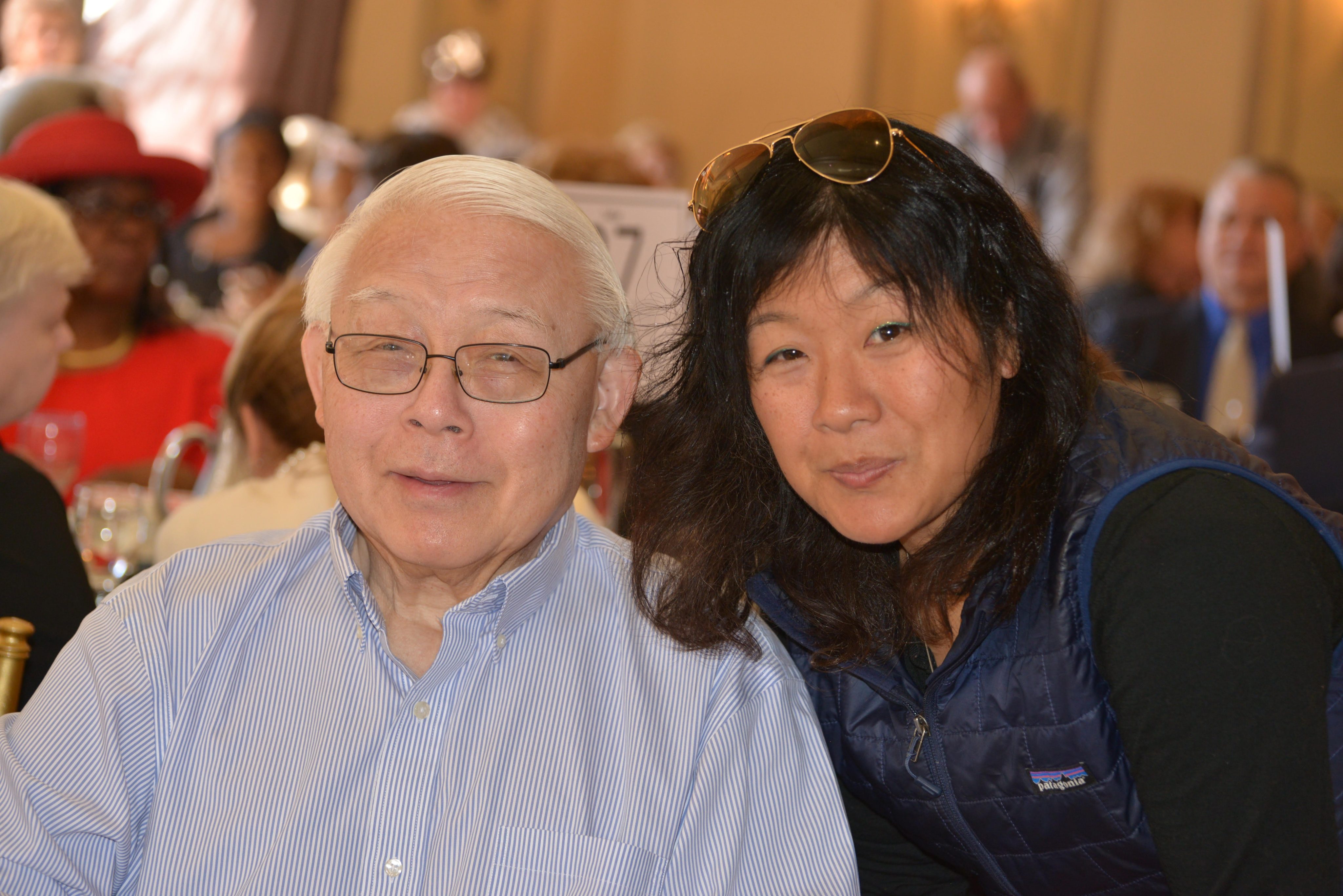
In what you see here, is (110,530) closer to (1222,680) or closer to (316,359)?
(316,359)

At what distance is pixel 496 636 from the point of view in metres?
1.65

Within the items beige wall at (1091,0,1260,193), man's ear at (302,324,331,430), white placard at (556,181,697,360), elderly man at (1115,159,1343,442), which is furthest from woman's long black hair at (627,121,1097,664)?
beige wall at (1091,0,1260,193)

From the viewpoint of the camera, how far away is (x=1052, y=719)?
4.96 ft

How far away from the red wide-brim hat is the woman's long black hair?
2.42 m

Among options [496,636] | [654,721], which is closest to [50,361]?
[496,636]

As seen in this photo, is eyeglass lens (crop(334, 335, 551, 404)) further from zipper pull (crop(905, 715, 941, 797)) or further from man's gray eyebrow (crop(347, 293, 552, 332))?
zipper pull (crop(905, 715, 941, 797))

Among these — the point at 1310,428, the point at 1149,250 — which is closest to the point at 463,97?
the point at 1149,250

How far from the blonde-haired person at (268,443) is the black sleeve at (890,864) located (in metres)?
1.06

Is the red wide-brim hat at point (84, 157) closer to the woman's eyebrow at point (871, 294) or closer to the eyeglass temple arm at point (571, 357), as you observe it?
the eyeglass temple arm at point (571, 357)

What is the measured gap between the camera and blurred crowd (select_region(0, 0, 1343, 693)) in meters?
2.54

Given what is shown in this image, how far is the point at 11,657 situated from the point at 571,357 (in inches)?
33.9

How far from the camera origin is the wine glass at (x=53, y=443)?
9.73 ft

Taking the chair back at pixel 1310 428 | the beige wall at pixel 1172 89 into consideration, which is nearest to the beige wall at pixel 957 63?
the beige wall at pixel 1172 89

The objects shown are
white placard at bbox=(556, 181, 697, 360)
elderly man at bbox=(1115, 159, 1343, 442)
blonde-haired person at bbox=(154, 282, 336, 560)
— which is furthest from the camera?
elderly man at bbox=(1115, 159, 1343, 442)
